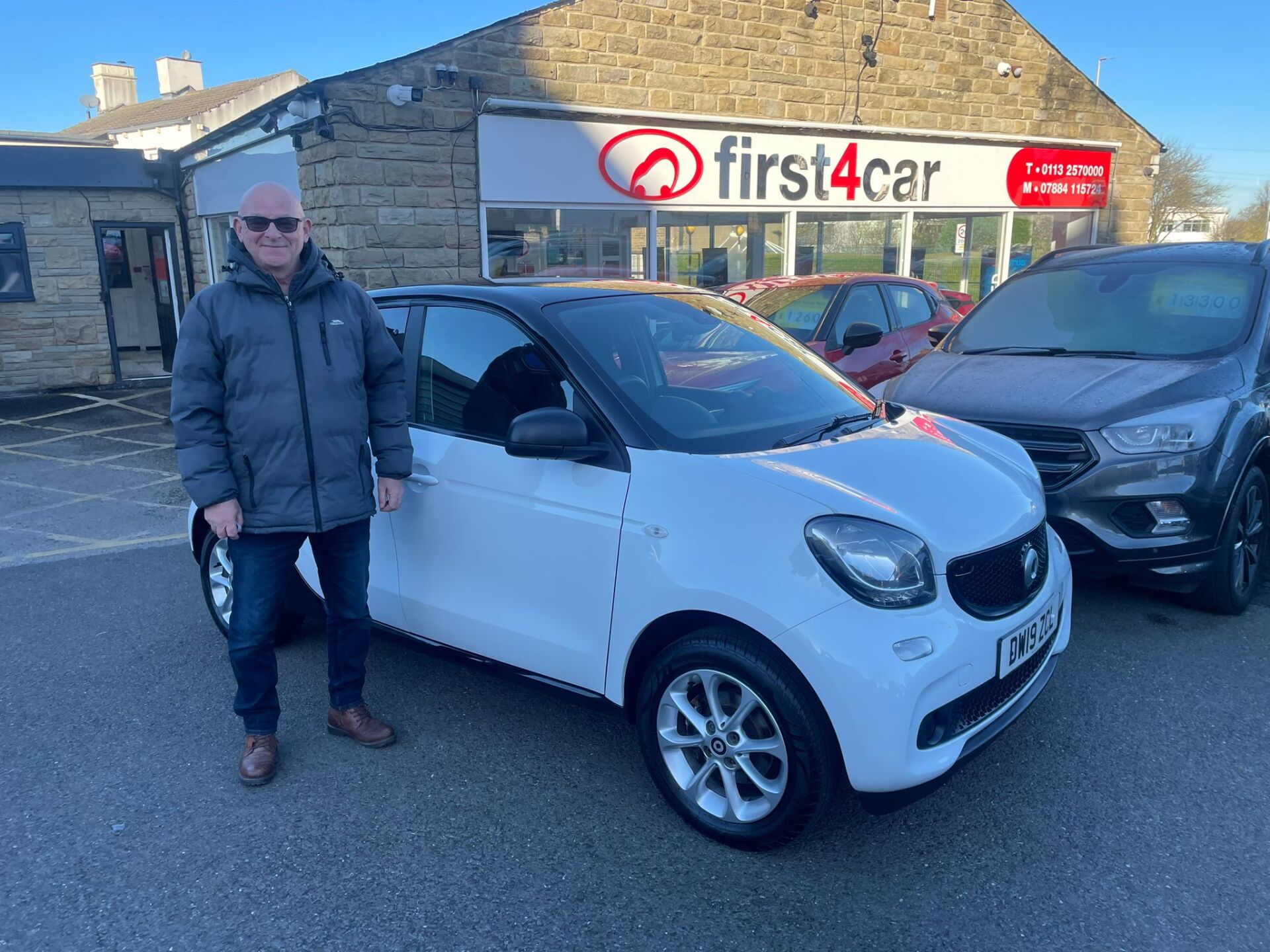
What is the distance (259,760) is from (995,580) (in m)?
2.56

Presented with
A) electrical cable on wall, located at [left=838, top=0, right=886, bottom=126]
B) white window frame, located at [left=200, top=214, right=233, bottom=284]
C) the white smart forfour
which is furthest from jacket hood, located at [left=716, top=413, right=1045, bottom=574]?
white window frame, located at [left=200, top=214, right=233, bottom=284]

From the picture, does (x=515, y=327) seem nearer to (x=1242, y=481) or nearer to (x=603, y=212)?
(x=1242, y=481)

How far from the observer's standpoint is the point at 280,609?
327cm

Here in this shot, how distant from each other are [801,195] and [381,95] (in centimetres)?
589

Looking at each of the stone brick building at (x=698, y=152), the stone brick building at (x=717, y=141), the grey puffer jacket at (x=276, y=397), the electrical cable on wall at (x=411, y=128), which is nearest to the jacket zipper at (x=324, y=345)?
the grey puffer jacket at (x=276, y=397)

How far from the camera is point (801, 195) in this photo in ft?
41.3

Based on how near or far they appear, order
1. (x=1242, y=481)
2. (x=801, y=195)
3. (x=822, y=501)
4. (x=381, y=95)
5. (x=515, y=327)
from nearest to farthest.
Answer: (x=822, y=501) < (x=515, y=327) < (x=1242, y=481) < (x=381, y=95) < (x=801, y=195)

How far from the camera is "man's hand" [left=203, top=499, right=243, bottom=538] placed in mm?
2967

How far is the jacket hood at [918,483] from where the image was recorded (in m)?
2.62

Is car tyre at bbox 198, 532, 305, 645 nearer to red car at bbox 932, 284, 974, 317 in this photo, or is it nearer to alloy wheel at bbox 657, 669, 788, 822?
alloy wheel at bbox 657, 669, 788, 822

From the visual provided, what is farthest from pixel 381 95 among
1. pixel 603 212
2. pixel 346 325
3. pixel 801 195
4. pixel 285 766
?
pixel 285 766

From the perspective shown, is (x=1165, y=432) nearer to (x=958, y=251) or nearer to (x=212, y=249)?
(x=958, y=251)

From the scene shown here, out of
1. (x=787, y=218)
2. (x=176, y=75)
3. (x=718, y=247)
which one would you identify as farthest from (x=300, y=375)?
(x=176, y=75)

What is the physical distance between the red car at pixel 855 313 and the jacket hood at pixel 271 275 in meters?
5.11
